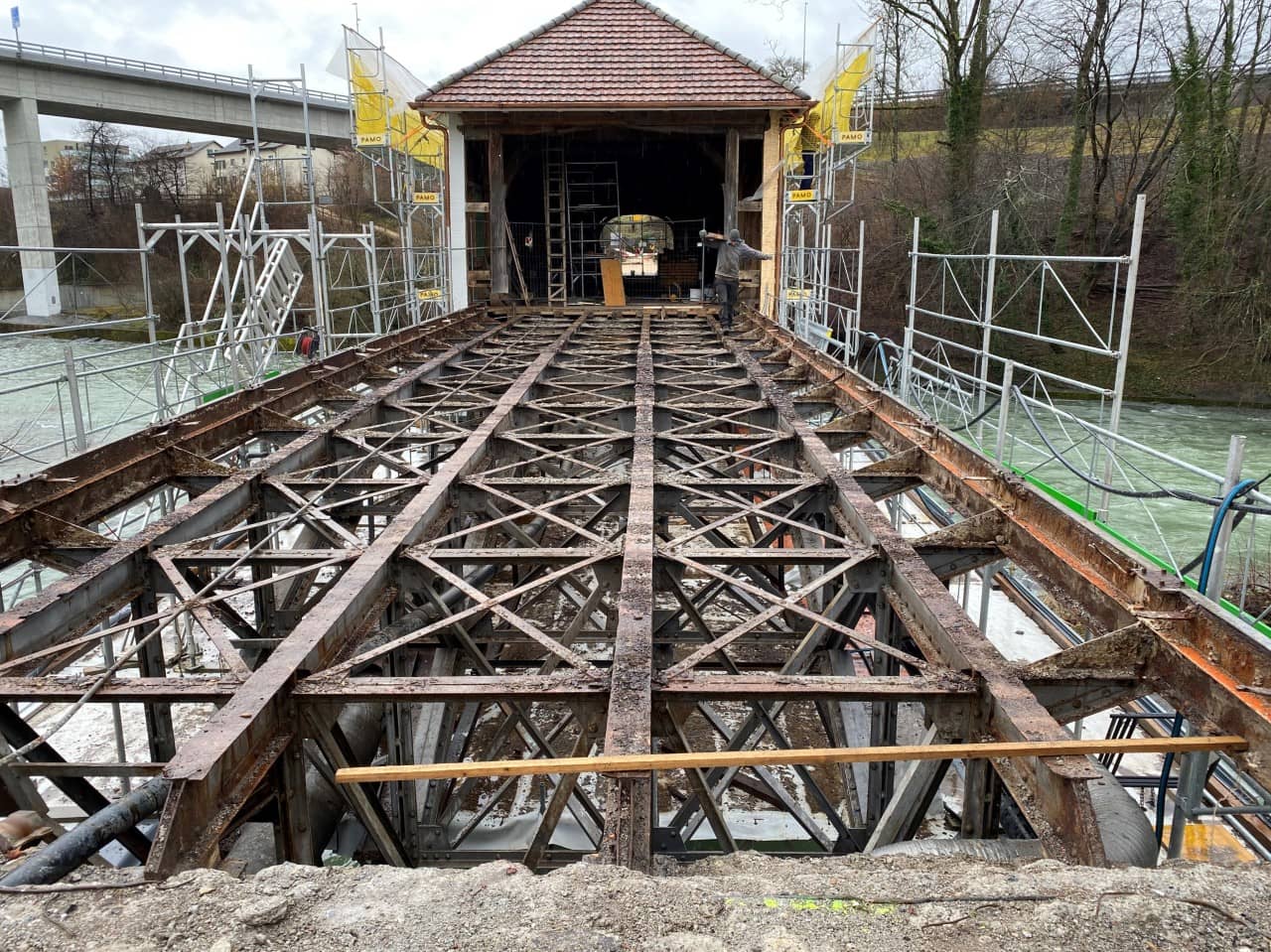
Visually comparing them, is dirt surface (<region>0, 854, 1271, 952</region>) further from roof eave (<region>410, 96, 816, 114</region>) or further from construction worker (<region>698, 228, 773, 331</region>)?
roof eave (<region>410, 96, 816, 114</region>)

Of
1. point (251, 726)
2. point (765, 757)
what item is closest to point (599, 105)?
point (251, 726)

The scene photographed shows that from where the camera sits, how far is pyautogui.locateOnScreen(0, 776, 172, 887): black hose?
2.61 metres

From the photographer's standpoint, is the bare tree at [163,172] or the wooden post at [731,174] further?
the bare tree at [163,172]

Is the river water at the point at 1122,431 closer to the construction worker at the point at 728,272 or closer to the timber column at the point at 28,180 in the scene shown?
the timber column at the point at 28,180

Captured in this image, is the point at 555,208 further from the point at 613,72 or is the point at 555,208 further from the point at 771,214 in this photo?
the point at 771,214

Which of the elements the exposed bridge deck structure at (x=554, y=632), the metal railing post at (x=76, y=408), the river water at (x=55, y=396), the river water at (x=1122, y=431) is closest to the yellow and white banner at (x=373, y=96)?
the river water at (x=55, y=396)

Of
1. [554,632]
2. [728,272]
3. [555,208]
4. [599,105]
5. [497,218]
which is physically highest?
[599,105]

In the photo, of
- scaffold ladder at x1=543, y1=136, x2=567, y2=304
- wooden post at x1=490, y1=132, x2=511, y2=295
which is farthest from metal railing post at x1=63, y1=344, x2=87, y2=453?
scaffold ladder at x1=543, y1=136, x2=567, y2=304

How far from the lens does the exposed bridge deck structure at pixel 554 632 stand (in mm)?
3430

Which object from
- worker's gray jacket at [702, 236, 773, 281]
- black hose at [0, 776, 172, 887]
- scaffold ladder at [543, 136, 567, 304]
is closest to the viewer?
black hose at [0, 776, 172, 887]

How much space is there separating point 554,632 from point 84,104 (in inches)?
1445

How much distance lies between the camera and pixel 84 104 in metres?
35.9

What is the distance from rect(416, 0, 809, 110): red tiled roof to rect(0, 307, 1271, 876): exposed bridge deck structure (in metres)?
9.03

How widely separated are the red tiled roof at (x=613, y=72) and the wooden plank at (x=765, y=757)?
16.1 metres
